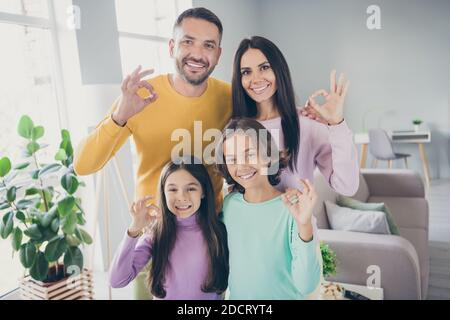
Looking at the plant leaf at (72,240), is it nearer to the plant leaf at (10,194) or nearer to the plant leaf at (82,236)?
the plant leaf at (82,236)

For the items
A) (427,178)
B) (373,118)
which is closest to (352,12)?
(373,118)

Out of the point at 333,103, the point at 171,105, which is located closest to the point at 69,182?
the point at 171,105

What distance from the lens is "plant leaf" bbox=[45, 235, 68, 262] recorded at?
161 centimetres

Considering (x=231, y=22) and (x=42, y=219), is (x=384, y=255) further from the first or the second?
(x=42, y=219)

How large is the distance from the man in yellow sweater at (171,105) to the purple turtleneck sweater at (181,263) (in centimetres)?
10

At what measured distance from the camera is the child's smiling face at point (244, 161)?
2.91 feet

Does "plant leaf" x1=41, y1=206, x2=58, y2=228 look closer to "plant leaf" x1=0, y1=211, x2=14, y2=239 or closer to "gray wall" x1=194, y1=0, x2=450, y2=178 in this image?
"plant leaf" x1=0, y1=211, x2=14, y2=239

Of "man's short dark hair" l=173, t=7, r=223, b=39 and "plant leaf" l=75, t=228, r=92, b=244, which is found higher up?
"man's short dark hair" l=173, t=7, r=223, b=39

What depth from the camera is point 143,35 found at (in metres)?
1.21

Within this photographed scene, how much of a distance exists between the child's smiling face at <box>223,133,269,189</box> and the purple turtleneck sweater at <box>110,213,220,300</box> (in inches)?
6.3

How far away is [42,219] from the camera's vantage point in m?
1.62

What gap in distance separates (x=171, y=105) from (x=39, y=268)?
1099 mm

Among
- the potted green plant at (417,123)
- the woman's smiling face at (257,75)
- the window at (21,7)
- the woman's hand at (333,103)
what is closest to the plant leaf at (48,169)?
the window at (21,7)

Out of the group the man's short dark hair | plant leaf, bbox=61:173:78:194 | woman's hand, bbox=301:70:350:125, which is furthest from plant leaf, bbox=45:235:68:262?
woman's hand, bbox=301:70:350:125
